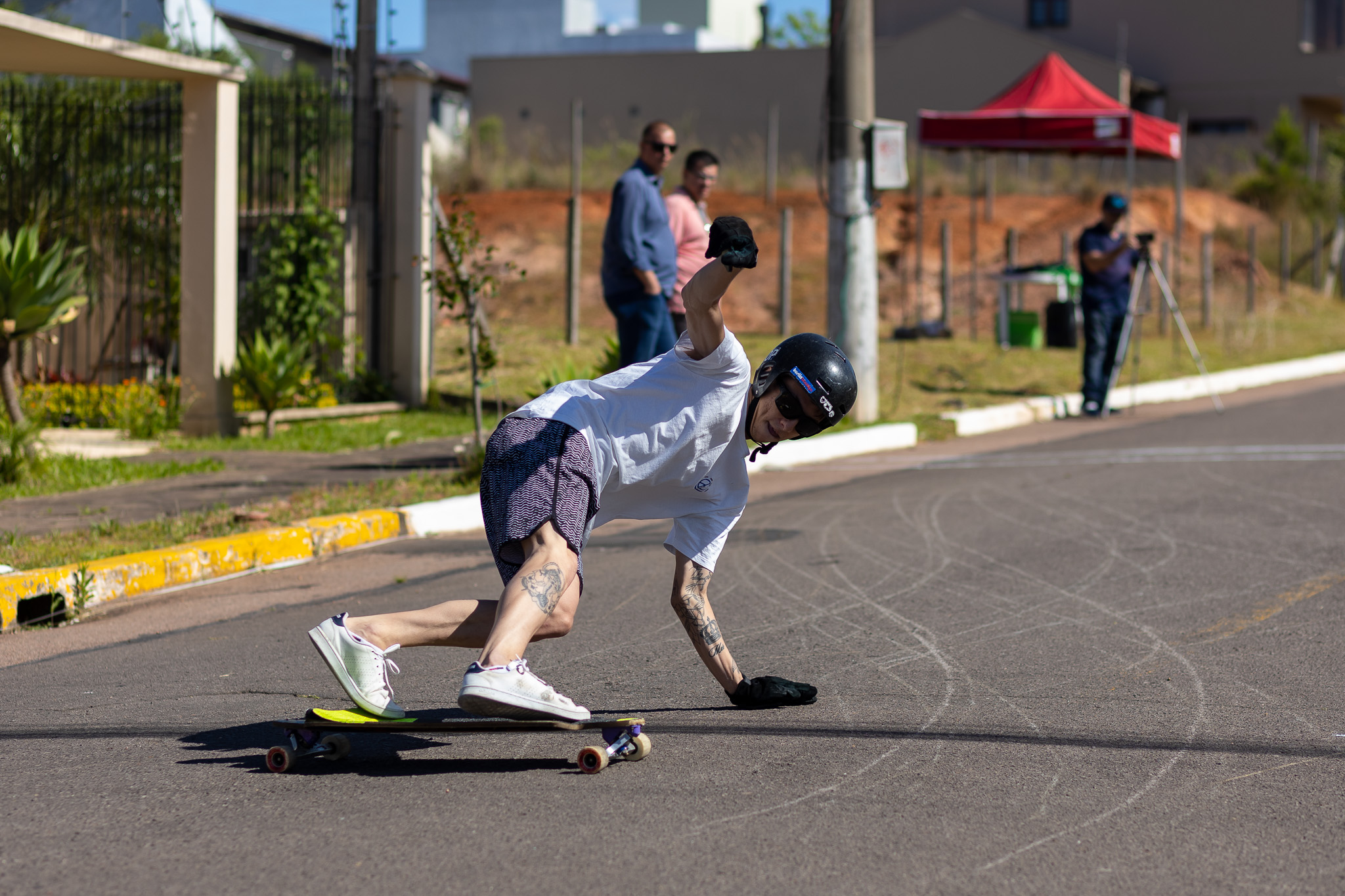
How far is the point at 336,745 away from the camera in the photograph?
12.9 feet

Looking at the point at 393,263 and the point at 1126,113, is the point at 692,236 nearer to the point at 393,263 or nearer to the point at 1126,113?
the point at 393,263

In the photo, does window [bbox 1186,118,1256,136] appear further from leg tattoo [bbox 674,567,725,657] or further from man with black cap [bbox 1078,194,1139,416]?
leg tattoo [bbox 674,567,725,657]

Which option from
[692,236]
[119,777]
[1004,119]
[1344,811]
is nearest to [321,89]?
[692,236]

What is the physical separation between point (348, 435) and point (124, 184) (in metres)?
3.11

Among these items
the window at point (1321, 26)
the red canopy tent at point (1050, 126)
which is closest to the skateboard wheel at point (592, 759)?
the red canopy tent at point (1050, 126)

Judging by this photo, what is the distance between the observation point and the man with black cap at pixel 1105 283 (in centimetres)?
1344

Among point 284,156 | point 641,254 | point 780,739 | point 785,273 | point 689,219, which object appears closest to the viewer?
point 780,739

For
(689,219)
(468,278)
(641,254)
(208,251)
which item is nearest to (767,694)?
(641,254)

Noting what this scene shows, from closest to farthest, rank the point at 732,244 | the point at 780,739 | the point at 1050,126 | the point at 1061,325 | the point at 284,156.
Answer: the point at 732,244 < the point at 780,739 < the point at 284,156 < the point at 1050,126 < the point at 1061,325

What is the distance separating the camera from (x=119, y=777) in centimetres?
384

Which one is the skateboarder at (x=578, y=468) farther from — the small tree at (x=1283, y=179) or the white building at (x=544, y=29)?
the white building at (x=544, y=29)

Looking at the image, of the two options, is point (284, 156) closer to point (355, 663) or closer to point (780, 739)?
point (355, 663)

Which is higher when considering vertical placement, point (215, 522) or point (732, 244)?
point (732, 244)

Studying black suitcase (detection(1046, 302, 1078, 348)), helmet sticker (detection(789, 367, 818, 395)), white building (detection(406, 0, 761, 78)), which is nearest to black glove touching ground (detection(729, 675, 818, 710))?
helmet sticker (detection(789, 367, 818, 395))
